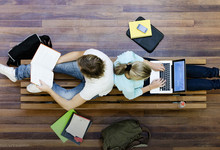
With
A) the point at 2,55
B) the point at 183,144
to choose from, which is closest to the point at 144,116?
the point at 183,144

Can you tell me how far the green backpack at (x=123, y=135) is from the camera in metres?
2.18

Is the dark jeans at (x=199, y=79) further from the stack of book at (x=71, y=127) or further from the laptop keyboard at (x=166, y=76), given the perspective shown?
the stack of book at (x=71, y=127)

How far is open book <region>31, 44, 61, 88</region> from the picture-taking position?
1.91 metres

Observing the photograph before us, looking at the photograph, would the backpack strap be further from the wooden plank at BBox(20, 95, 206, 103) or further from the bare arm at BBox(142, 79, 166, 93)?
the bare arm at BBox(142, 79, 166, 93)

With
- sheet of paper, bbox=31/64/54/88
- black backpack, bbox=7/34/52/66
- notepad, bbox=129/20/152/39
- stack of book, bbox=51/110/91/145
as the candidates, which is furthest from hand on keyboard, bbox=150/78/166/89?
black backpack, bbox=7/34/52/66

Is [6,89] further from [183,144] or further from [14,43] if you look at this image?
[183,144]

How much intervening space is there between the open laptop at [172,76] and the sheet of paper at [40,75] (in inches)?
41.0

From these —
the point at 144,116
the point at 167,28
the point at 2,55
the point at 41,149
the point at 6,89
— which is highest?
the point at 167,28

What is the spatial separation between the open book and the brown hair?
1.96ft

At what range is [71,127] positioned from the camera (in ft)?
7.72

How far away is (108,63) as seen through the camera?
5.47 feet

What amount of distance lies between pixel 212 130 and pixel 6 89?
2587mm

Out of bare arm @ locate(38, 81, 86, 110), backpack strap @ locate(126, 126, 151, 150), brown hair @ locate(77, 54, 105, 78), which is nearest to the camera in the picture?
brown hair @ locate(77, 54, 105, 78)

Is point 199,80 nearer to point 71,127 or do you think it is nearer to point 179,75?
point 179,75
